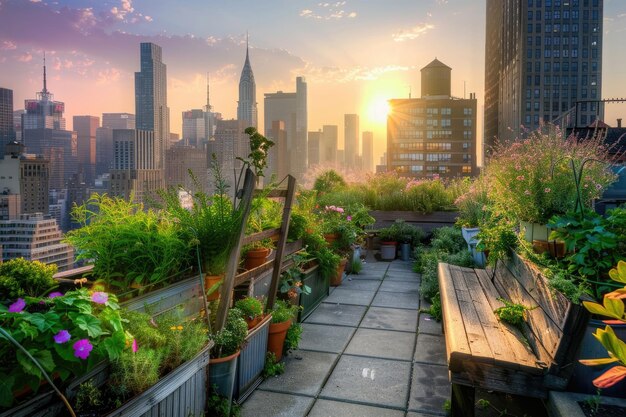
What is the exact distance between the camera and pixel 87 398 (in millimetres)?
1817

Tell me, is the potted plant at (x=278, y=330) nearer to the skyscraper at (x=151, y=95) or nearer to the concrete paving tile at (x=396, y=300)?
the concrete paving tile at (x=396, y=300)

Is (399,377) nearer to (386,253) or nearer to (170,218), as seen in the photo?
(170,218)

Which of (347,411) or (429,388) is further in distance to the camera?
(429,388)

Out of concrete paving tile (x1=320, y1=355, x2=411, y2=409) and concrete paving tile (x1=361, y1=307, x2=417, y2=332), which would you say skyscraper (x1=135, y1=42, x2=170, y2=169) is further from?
concrete paving tile (x1=320, y1=355, x2=411, y2=409)

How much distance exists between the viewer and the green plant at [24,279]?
6.46 feet

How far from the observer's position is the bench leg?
7.87 ft

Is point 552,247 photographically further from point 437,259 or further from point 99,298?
point 437,259

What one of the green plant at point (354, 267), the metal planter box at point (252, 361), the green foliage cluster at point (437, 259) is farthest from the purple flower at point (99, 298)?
the green plant at point (354, 267)

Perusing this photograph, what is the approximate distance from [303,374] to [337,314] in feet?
5.02

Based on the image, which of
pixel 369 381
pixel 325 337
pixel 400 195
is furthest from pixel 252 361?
pixel 400 195

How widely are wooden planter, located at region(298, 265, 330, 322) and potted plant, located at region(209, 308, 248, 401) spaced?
171 centimetres

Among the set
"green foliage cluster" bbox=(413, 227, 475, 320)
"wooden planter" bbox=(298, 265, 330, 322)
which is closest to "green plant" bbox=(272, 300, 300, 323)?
"wooden planter" bbox=(298, 265, 330, 322)

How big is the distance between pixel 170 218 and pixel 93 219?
20.5 inches

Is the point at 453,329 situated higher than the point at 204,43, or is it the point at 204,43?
the point at 204,43
